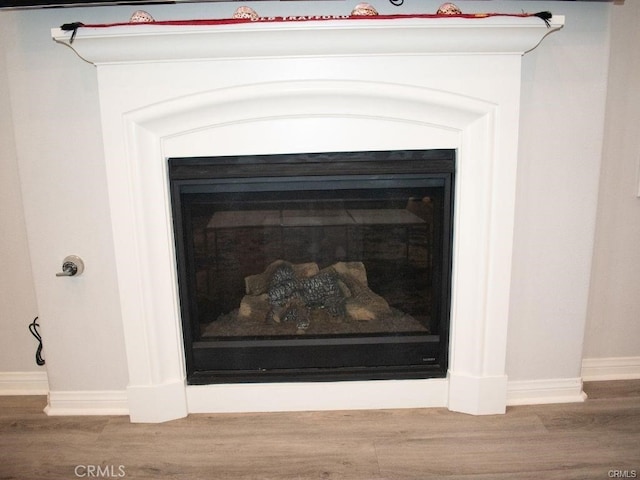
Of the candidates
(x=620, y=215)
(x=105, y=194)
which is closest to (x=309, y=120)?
(x=105, y=194)

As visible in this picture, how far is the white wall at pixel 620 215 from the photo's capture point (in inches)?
67.5

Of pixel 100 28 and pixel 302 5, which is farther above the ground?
pixel 302 5

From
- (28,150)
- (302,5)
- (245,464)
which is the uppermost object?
(302,5)

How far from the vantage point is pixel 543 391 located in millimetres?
1843

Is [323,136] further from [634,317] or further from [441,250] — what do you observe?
[634,317]

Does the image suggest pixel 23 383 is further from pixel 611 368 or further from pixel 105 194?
pixel 611 368

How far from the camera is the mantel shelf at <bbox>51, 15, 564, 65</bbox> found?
1.41 metres

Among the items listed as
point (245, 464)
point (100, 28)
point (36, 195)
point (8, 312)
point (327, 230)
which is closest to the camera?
point (100, 28)

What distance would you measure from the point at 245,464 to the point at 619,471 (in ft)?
3.87

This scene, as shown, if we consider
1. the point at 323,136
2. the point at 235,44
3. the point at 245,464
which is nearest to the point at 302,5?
the point at 235,44

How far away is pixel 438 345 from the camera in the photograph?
1803 mm

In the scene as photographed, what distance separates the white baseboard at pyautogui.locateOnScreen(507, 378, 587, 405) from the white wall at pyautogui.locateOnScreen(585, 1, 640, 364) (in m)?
0.22

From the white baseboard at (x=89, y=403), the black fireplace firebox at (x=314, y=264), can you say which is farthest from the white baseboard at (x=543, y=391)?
the white baseboard at (x=89, y=403)

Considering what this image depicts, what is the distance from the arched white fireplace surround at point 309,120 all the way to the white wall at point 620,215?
47 cm
